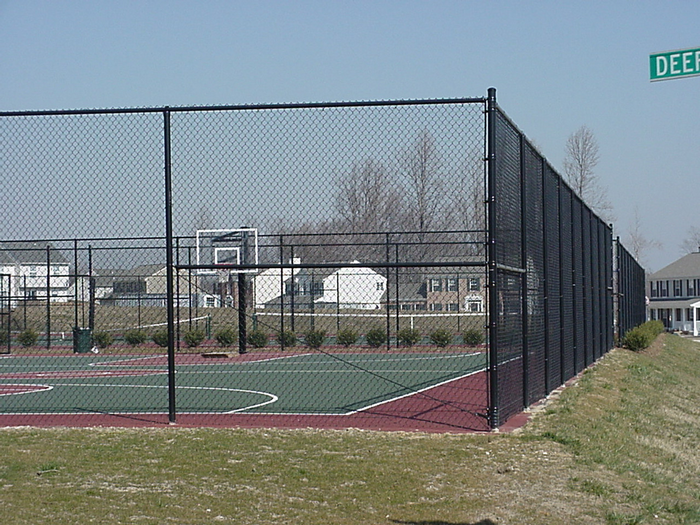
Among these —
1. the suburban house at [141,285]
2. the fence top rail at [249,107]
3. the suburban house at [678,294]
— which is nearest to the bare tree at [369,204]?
the fence top rail at [249,107]

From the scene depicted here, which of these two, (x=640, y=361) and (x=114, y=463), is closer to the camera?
(x=114, y=463)

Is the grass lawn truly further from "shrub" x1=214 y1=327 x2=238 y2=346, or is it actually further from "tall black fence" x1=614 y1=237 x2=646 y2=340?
"tall black fence" x1=614 y1=237 x2=646 y2=340

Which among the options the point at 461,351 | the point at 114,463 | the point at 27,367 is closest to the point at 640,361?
the point at 461,351

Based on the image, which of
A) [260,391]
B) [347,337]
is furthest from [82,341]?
[260,391]

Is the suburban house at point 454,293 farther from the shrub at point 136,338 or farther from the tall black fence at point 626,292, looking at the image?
the shrub at point 136,338

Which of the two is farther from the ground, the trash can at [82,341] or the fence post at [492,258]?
the fence post at [492,258]

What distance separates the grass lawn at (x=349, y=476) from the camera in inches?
223

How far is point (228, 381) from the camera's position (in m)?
15.3

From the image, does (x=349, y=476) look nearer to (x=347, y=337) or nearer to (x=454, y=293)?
(x=347, y=337)

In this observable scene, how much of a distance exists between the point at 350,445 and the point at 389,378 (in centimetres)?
776

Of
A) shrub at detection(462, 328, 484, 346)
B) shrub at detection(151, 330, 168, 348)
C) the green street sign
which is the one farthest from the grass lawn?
shrub at detection(151, 330, 168, 348)

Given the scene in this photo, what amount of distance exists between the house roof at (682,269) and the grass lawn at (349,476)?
6785 cm

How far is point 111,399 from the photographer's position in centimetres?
1233

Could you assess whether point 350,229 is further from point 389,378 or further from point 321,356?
point 321,356
